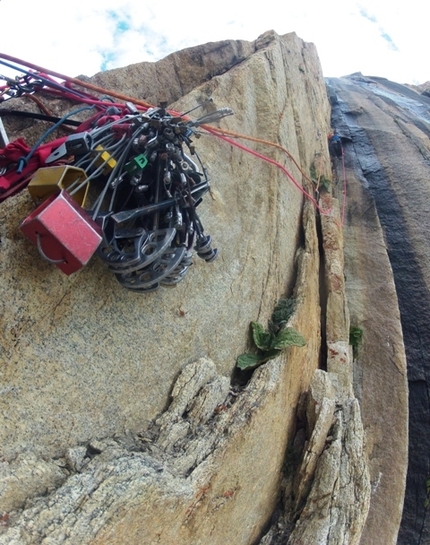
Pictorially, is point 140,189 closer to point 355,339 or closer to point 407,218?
point 355,339

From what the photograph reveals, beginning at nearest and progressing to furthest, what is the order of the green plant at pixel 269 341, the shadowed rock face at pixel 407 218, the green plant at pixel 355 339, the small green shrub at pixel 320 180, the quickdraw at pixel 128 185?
the quickdraw at pixel 128 185, the green plant at pixel 269 341, the shadowed rock face at pixel 407 218, the green plant at pixel 355 339, the small green shrub at pixel 320 180

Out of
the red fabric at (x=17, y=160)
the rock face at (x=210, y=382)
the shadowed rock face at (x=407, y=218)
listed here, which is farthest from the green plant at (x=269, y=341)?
the red fabric at (x=17, y=160)

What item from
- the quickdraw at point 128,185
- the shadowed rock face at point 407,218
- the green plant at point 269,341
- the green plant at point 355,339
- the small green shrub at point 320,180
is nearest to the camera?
the quickdraw at point 128,185

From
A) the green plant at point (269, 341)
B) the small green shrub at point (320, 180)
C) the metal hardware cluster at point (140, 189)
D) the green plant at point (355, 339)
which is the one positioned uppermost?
the metal hardware cluster at point (140, 189)

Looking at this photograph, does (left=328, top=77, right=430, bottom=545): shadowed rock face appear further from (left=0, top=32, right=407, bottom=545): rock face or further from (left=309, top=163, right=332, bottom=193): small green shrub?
(left=309, top=163, right=332, bottom=193): small green shrub

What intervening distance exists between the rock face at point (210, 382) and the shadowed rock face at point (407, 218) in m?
0.85

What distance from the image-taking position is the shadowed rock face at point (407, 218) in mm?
9891

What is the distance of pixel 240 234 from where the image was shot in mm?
→ 8797

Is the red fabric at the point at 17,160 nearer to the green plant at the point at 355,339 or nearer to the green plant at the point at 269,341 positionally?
the green plant at the point at 269,341

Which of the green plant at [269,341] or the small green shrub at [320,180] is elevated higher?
the small green shrub at [320,180]

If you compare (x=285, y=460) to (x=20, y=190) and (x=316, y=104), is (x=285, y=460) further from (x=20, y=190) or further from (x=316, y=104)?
(x=316, y=104)

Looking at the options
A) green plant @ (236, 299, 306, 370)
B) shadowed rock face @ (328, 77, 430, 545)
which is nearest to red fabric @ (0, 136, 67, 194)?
green plant @ (236, 299, 306, 370)

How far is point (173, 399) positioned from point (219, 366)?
125cm

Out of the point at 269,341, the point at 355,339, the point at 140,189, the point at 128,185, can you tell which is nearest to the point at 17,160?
the point at 128,185
